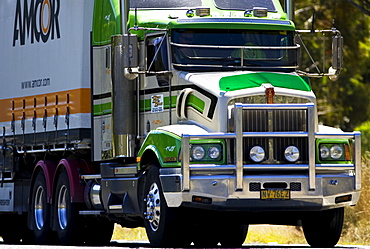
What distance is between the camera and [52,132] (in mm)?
18109

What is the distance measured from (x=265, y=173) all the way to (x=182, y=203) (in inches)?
44.4

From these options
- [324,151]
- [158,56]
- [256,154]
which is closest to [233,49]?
[158,56]

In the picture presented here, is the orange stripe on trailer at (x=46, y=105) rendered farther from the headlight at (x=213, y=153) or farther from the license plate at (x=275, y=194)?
the license plate at (x=275, y=194)

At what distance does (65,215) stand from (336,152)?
17.8 ft

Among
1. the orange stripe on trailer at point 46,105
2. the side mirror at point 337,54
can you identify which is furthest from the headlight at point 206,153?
the orange stripe on trailer at point 46,105

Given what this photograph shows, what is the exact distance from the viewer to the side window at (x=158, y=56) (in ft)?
48.8

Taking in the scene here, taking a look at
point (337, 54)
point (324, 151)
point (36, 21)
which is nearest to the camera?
point (324, 151)

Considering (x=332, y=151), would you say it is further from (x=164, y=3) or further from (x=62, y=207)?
(x=62, y=207)

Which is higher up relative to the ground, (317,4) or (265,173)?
(317,4)

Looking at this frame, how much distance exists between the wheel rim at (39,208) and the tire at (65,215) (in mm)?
672

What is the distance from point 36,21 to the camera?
1872 centimetres

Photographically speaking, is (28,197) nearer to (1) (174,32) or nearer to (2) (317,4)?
(1) (174,32)

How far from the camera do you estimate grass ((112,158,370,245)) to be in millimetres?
18859

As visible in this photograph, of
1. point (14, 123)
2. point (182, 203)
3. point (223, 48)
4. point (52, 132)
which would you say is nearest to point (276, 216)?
point (182, 203)
